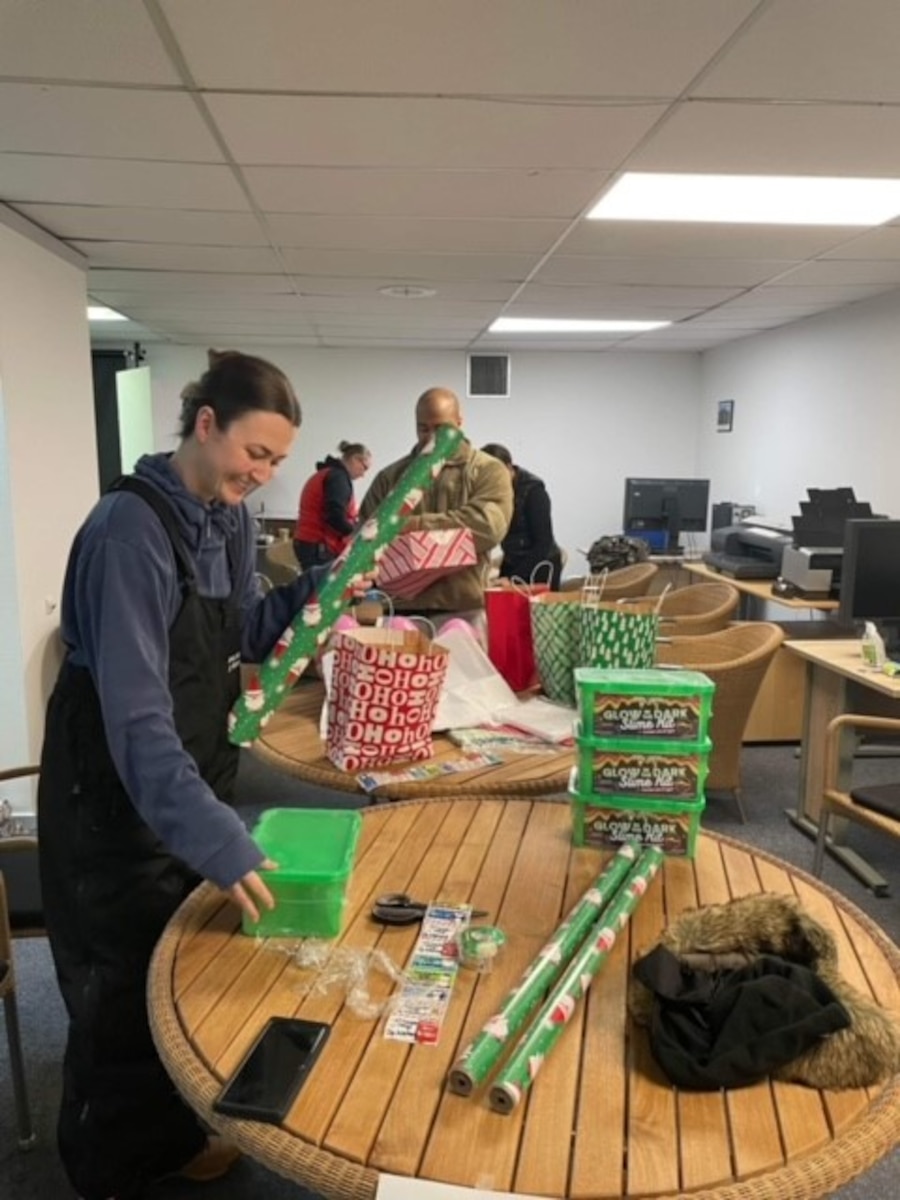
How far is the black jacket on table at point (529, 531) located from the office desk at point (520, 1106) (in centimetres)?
427

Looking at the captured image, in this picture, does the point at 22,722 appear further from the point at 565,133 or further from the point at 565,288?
the point at 565,288

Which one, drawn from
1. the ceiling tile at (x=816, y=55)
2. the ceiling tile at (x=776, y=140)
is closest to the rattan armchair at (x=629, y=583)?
the ceiling tile at (x=776, y=140)

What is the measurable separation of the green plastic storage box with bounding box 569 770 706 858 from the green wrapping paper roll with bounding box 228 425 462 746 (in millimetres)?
546

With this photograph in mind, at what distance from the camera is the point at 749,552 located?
5305mm

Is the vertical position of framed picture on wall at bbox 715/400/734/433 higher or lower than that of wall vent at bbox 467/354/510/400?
lower

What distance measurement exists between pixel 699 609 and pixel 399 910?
3098 millimetres

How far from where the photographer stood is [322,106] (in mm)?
2244

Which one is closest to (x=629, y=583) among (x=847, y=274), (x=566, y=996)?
(x=847, y=274)

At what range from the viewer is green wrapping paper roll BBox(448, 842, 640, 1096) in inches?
36.4

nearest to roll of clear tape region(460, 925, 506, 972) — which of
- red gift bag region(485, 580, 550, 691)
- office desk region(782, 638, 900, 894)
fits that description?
red gift bag region(485, 580, 550, 691)

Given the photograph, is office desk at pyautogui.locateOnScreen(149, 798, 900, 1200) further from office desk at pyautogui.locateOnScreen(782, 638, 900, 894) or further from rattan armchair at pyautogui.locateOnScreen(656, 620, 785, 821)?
office desk at pyautogui.locateOnScreen(782, 638, 900, 894)

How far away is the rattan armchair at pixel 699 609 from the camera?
3.72m

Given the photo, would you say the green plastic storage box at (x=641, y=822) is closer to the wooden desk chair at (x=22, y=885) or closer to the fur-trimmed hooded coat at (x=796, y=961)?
the fur-trimmed hooded coat at (x=796, y=961)

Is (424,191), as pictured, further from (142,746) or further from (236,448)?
(142,746)
